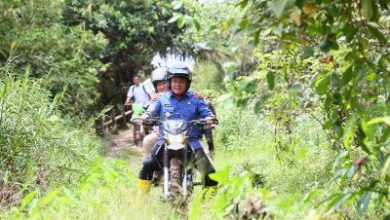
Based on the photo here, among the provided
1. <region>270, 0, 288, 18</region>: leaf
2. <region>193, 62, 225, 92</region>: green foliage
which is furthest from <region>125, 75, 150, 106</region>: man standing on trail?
<region>270, 0, 288, 18</region>: leaf

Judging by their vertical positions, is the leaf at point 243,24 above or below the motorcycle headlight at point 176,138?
above

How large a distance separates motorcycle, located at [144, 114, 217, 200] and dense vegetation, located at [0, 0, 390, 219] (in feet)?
0.75

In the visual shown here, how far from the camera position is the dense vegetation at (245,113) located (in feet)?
7.62

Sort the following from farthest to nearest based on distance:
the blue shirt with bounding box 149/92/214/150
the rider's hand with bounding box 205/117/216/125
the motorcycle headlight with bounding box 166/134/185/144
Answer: the blue shirt with bounding box 149/92/214/150, the rider's hand with bounding box 205/117/216/125, the motorcycle headlight with bounding box 166/134/185/144

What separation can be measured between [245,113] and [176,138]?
10126 millimetres

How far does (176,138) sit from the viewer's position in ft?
19.0

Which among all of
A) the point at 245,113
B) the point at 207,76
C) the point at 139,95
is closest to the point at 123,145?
the point at 139,95

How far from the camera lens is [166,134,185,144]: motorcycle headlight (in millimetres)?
5762

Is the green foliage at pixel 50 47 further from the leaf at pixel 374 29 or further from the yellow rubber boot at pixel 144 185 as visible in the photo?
the leaf at pixel 374 29

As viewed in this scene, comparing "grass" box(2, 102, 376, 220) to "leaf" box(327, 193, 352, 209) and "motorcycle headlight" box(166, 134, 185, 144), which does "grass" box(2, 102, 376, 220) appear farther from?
"motorcycle headlight" box(166, 134, 185, 144)

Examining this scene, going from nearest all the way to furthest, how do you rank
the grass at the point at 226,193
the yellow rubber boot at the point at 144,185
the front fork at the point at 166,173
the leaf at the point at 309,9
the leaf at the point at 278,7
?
the leaf at the point at 278,7
the leaf at the point at 309,9
the grass at the point at 226,193
the front fork at the point at 166,173
the yellow rubber boot at the point at 144,185

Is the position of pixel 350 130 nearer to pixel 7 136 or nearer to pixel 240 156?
pixel 7 136

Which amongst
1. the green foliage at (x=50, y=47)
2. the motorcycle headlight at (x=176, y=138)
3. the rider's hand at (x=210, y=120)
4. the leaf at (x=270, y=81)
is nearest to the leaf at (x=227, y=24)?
the leaf at (x=270, y=81)

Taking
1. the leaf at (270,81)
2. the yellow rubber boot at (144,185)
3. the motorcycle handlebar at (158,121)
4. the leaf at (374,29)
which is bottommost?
the yellow rubber boot at (144,185)
